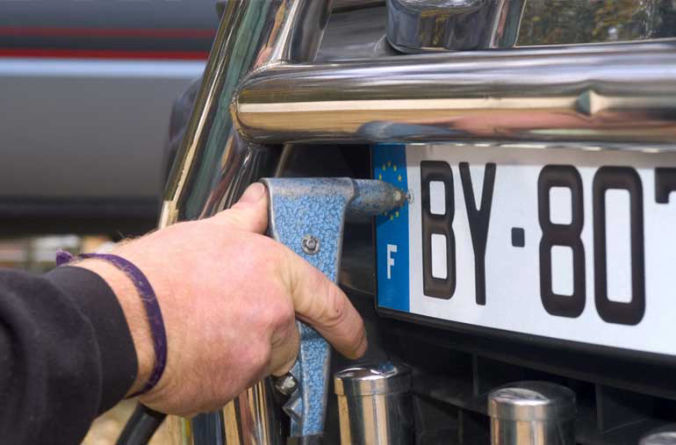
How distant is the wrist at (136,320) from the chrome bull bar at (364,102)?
0.20 m

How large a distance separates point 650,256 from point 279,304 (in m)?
0.35

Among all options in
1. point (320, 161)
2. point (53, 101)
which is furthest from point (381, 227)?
point (53, 101)

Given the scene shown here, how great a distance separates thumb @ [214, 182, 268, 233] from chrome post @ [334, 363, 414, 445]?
0.58 ft

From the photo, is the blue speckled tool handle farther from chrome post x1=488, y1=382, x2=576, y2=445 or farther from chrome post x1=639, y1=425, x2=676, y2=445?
chrome post x1=639, y1=425, x2=676, y2=445

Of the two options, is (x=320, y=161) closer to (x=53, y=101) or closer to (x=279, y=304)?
(x=279, y=304)

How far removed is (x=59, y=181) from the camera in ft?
13.5

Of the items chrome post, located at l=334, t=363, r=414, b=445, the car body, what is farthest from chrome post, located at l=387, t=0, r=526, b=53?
the car body

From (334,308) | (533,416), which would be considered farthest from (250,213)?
(533,416)

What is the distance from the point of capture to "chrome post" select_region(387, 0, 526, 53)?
1161mm

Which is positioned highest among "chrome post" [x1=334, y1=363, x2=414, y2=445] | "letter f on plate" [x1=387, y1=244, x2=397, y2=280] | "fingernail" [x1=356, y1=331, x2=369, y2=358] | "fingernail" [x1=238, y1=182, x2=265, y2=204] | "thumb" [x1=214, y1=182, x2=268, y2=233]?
"fingernail" [x1=238, y1=182, x2=265, y2=204]

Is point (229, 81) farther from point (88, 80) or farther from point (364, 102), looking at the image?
point (88, 80)

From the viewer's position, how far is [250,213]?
1.11 meters

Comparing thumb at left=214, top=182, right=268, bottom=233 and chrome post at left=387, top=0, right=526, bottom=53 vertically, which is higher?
chrome post at left=387, top=0, right=526, bottom=53

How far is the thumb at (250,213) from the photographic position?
110cm
